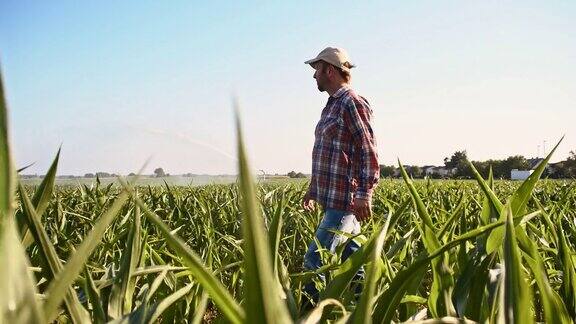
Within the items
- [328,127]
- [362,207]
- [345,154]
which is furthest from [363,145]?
[362,207]

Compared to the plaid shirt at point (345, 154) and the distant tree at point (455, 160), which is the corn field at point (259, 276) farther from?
the distant tree at point (455, 160)

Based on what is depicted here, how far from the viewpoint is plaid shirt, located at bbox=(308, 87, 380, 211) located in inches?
113

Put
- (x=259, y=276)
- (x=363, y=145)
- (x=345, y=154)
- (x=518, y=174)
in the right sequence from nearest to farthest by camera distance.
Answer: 1. (x=259, y=276)
2. (x=363, y=145)
3. (x=345, y=154)
4. (x=518, y=174)

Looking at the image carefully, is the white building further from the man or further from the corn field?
the corn field

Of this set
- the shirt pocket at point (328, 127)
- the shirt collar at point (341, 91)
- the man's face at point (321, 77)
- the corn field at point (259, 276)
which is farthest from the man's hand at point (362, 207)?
the corn field at point (259, 276)

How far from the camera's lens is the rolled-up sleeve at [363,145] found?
2861mm

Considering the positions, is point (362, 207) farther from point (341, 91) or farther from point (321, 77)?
point (321, 77)

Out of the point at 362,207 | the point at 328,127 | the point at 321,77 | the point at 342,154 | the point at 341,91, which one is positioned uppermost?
the point at 321,77

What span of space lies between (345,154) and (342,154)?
2cm

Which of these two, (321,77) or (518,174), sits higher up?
(518,174)

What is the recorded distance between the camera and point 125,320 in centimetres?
54

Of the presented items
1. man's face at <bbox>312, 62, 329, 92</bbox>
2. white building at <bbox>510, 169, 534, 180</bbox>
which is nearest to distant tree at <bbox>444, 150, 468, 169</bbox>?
white building at <bbox>510, 169, 534, 180</bbox>

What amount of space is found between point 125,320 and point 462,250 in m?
0.65

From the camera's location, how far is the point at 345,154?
297cm
